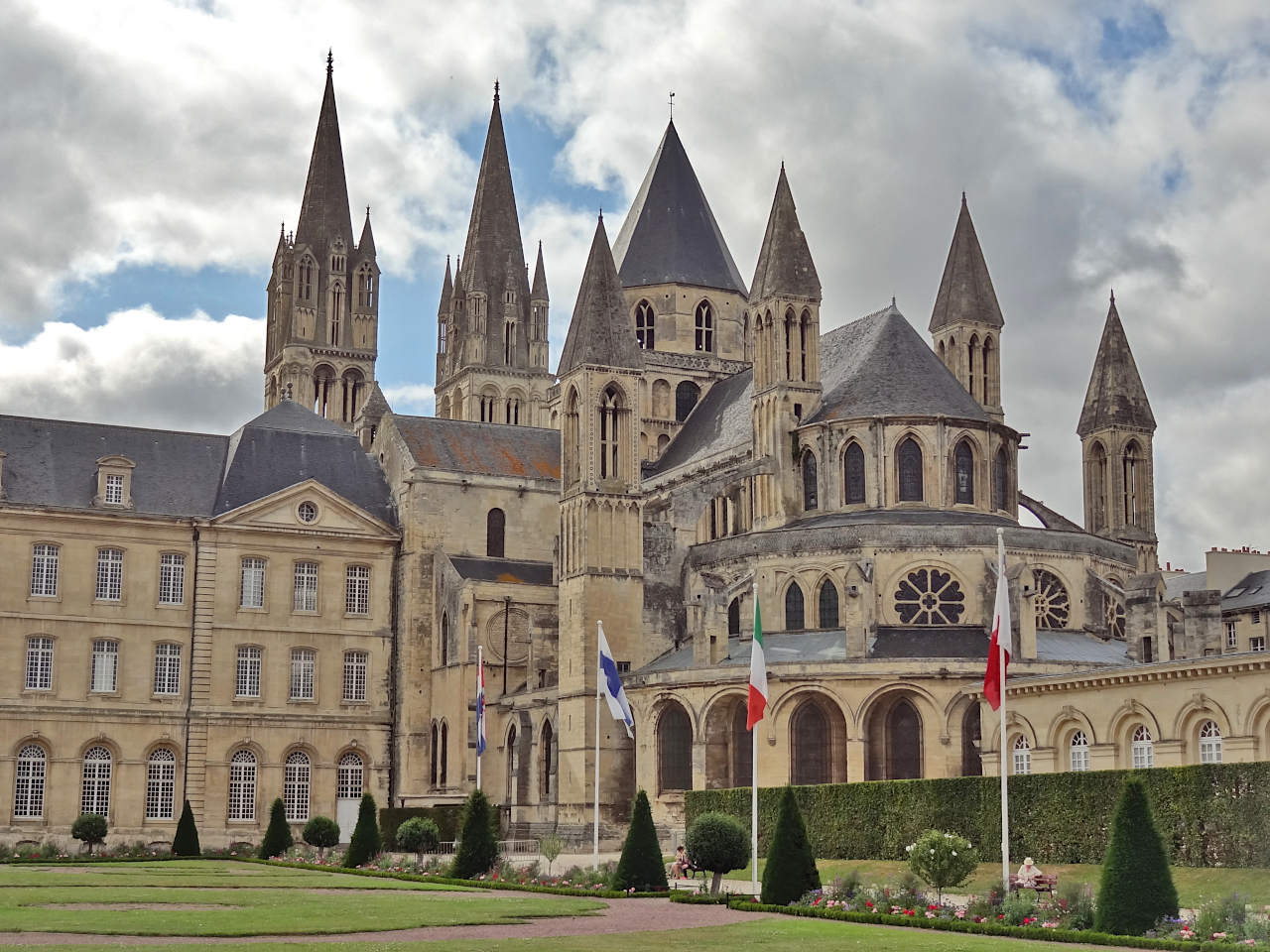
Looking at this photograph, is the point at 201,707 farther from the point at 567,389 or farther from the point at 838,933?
the point at 838,933

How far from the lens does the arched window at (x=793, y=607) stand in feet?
210

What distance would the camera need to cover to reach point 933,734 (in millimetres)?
55938

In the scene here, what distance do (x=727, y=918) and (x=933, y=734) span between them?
2678 centimetres

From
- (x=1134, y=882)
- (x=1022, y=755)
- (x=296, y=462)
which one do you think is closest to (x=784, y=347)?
(x=296, y=462)

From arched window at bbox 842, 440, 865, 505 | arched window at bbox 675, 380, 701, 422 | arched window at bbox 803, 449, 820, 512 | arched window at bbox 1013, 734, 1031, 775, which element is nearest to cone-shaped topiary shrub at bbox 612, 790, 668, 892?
arched window at bbox 1013, 734, 1031, 775

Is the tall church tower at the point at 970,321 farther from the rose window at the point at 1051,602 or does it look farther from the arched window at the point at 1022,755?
the arched window at the point at 1022,755

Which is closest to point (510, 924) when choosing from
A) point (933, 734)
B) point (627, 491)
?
point (933, 734)

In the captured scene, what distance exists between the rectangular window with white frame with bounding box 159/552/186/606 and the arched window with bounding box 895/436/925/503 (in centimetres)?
2733

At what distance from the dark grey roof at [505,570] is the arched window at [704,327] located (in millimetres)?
19767

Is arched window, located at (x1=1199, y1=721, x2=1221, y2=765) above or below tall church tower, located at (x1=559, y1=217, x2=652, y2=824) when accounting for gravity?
below

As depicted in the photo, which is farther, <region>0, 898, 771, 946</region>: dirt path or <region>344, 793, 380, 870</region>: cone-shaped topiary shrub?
<region>344, 793, 380, 870</region>: cone-shaped topiary shrub

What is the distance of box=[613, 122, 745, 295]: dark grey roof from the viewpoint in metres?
92.4

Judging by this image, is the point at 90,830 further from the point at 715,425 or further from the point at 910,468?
the point at 715,425

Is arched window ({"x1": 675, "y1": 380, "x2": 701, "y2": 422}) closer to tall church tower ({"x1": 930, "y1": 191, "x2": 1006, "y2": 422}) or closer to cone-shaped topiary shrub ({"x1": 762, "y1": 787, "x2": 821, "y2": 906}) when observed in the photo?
tall church tower ({"x1": 930, "y1": 191, "x2": 1006, "y2": 422})
